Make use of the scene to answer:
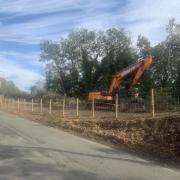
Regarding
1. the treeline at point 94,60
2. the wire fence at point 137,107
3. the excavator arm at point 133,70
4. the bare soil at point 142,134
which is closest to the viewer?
the bare soil at point 142,134

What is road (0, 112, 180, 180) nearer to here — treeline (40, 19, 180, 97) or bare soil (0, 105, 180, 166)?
bare soil (0, 105, 180, 166)

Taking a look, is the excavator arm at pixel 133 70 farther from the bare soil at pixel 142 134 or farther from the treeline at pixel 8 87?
the treeline at pixel 8 87

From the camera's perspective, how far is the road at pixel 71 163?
9922 mm

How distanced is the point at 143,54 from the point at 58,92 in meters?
19.6

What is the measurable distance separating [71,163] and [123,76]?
25.4 metres

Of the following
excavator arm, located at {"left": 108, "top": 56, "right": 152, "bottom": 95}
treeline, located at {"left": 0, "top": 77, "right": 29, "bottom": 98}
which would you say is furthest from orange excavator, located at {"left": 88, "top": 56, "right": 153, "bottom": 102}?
treeline, located at {"left": 0, "top": 77, "right": 29, "bottom": 98}

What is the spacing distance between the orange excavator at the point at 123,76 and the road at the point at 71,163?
64.8 feet

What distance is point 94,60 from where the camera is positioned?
68812 mm

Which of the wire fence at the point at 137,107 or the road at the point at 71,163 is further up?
the wire fence at the point at 137,107

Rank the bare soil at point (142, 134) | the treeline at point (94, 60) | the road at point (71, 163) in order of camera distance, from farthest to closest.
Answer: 1. the treeline at point (94, 60)
2. the bare soil at point (142, 134)
3. the road at point (71, 163)

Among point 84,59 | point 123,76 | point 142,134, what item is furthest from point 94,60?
point 142,134

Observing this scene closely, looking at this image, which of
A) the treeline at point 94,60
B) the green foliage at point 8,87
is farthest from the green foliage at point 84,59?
the green foliage at point 8,87

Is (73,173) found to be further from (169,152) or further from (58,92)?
(58,92)

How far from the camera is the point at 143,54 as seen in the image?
56.3 meters
